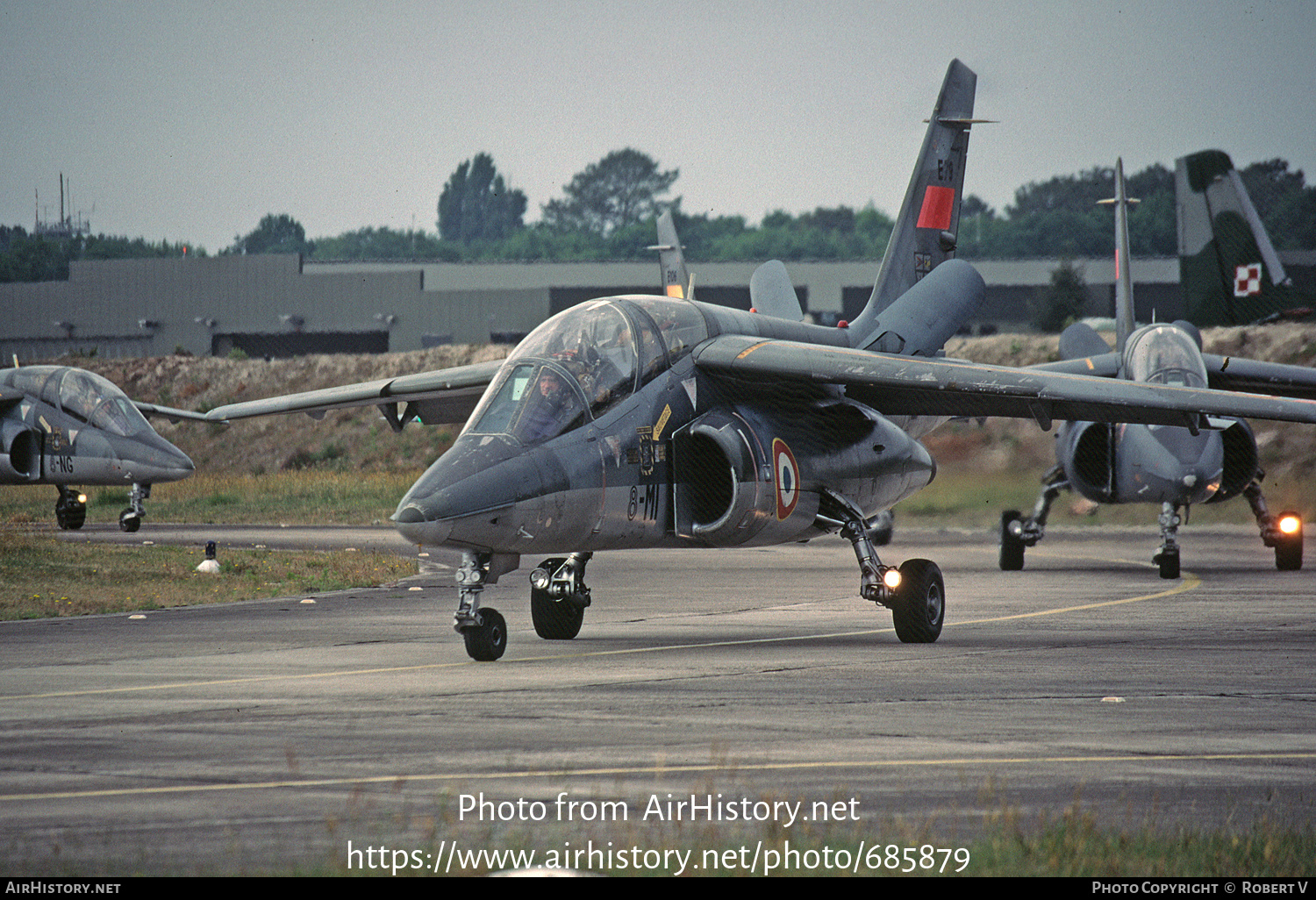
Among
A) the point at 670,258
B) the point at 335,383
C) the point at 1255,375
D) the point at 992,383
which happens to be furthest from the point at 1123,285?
the point at 335,383

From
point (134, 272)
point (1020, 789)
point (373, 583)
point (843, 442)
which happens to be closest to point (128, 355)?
point (134, 272)

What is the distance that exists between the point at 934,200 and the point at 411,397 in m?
7.84

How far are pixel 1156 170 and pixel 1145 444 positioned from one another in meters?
125

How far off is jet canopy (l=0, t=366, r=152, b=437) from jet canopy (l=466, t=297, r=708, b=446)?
823 inches

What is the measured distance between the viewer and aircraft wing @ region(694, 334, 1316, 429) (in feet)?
48.9

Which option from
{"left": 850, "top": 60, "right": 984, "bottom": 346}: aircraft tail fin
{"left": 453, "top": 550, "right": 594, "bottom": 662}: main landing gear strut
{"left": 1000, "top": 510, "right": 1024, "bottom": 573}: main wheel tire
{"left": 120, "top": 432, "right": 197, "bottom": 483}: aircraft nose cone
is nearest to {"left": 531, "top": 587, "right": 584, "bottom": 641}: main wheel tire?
{"left": 453, "top": 550, "right": 594, "bottom": 662}: main landing gear strut

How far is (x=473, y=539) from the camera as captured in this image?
484 inches

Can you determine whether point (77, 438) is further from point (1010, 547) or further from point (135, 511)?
point (1010, 547)

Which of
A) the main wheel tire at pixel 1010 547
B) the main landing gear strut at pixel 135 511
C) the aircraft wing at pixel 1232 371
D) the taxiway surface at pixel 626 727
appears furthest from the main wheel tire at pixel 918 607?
the main landing gear strut at pixel 135 511

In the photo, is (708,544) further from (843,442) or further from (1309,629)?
(1309,629)

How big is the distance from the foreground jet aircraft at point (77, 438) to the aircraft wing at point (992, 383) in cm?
2017

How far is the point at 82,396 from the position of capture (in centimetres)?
3303

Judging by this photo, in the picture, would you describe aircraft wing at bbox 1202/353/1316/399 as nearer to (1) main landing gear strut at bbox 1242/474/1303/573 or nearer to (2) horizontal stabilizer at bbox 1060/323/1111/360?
(1) main landing gear strut at bbox 1242/474/1303/573

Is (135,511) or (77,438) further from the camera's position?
(135,511)
